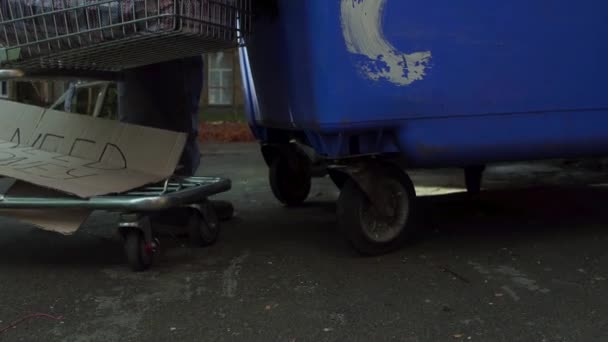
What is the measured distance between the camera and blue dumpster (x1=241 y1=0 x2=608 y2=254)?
3.41 meters

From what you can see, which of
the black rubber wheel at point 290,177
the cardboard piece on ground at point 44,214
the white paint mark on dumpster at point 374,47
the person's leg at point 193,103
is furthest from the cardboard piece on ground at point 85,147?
the black rubber wheel at point 290,177

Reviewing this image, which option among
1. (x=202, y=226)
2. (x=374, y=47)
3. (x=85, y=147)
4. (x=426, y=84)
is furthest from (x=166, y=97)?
(x=426, y=84)

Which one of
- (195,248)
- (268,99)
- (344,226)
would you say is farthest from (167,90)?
(344,226)

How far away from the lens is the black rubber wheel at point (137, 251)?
11.5 feet

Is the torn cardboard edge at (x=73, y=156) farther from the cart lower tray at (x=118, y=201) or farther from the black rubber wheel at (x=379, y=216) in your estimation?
the black rubber wheel at (x=379, y=216)

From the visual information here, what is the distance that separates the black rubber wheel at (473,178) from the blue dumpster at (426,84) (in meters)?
1.49

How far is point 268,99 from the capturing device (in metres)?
4.29

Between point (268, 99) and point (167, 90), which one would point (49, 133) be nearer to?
point (167, 90)

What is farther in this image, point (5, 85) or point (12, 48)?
point (5, 85)

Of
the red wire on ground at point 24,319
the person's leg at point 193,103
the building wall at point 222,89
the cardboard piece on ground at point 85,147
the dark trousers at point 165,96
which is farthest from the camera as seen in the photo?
the building wall at point 222,89

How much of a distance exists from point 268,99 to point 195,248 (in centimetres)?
108

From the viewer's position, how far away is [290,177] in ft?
18.1

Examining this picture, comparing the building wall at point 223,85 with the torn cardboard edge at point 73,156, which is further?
the building wall at point 223,85

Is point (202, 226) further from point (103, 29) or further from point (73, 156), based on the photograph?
point (103, 29)
